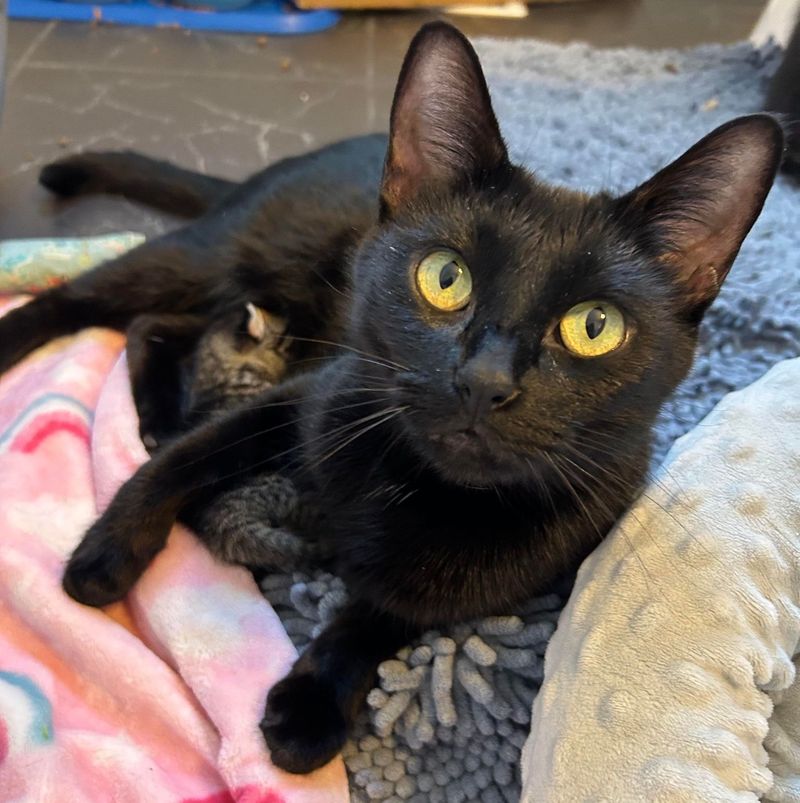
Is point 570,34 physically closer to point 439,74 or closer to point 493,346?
point 439,74

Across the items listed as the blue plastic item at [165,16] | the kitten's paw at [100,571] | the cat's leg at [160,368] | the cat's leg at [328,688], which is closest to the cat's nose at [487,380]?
the cat's leg at [328,688]

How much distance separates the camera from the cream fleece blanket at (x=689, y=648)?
741mm

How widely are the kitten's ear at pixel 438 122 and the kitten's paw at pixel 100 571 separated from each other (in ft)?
1.59

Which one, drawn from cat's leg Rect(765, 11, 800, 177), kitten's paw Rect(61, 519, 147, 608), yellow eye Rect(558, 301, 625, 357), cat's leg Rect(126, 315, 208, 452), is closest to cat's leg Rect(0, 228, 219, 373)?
cat's leg Rect(126, 315, 208, 452)

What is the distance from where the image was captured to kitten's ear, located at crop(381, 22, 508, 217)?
2.59 ft

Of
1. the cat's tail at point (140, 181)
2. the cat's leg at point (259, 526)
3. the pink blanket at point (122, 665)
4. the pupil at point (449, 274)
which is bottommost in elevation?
the pink blanket at point (122, 665)

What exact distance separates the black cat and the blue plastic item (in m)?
1.49

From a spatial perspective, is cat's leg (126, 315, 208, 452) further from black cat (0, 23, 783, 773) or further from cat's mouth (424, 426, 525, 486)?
cat's mouth (424, 426, 525, 486)

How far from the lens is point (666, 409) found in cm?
103

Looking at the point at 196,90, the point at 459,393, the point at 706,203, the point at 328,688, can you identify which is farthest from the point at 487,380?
the point at 196,90

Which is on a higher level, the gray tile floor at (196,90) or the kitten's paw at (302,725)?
the gray tile floor at (196,90)

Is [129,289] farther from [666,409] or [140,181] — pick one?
[666,409]

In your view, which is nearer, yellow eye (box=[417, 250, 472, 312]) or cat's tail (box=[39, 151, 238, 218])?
yellow eye (box=[417, 250, 472, 312])

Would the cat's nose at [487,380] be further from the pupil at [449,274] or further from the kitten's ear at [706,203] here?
the kitten's ear at [706,203]
